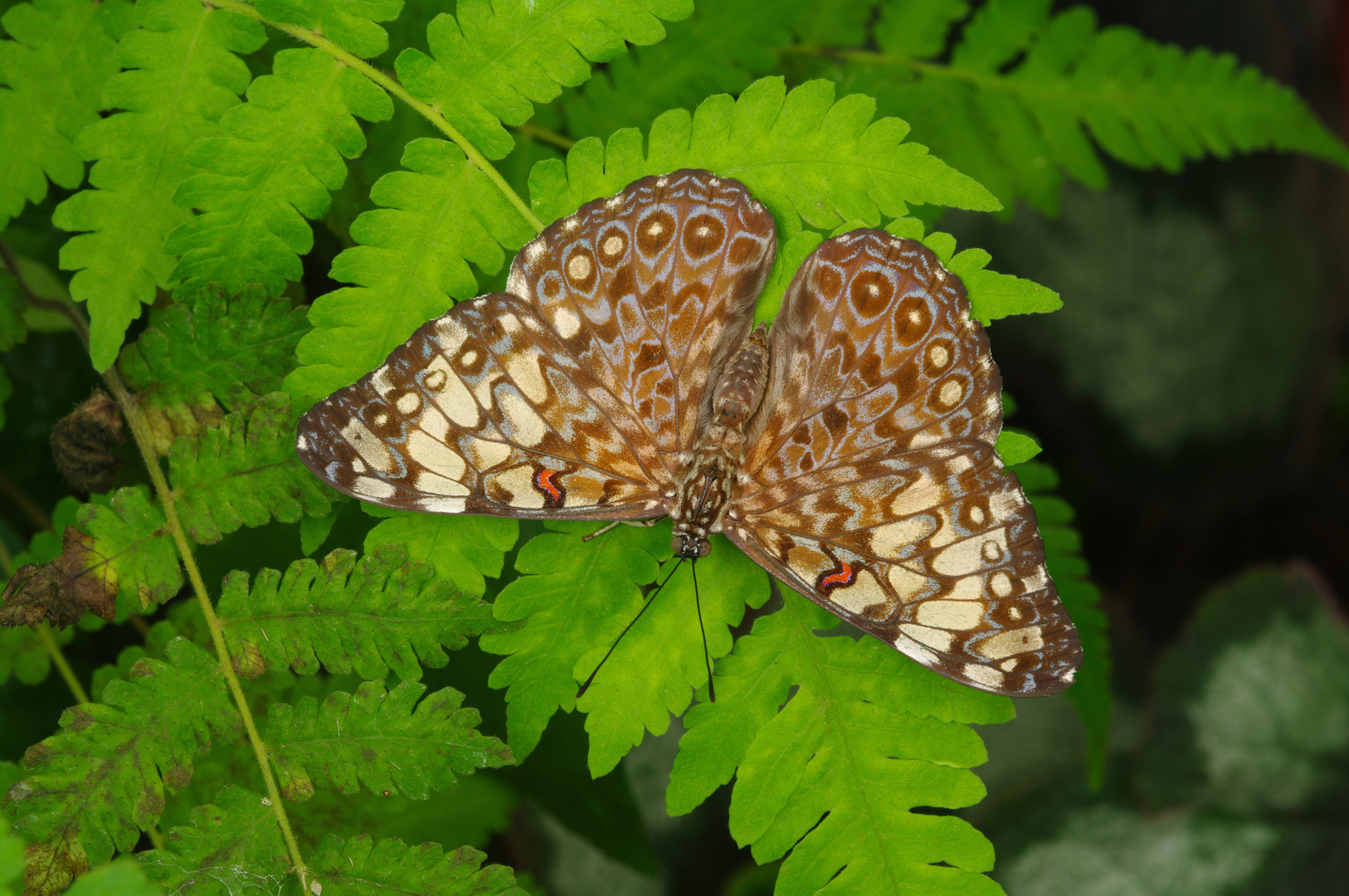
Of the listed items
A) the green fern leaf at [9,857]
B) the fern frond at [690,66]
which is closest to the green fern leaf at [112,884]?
the green fern leaf at [9,857]

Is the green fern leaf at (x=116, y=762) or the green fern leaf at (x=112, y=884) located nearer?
the green fern leaf at (x=112, y=884)

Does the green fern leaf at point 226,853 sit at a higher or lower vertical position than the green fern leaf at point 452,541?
lower

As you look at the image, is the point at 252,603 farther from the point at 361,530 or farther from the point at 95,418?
the point at 95,418

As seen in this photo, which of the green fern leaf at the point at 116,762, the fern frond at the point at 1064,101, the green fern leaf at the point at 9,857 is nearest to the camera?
the green fern leaf at the point at 9,857

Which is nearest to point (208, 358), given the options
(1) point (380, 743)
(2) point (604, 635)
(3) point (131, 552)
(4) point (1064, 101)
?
(3) point (131, 552)

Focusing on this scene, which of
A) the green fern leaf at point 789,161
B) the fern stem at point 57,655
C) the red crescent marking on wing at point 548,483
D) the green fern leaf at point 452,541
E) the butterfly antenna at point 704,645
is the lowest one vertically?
the fern stem at point 57,655

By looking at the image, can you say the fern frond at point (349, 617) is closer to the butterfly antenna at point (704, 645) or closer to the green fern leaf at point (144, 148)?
the butterfly antenna at point (704, 645)
